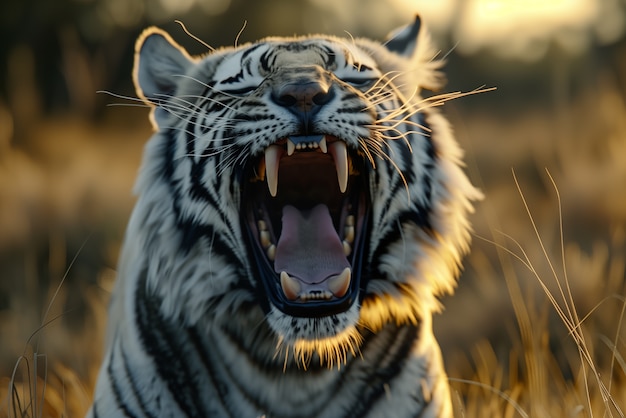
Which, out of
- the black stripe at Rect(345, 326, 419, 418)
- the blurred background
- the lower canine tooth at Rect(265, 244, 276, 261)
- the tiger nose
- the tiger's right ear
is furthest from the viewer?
the blurred background

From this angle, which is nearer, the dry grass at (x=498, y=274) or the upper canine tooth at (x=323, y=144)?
the upper canine tooth at (x=323, y=144)

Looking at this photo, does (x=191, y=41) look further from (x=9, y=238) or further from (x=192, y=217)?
(x=192, y=217)

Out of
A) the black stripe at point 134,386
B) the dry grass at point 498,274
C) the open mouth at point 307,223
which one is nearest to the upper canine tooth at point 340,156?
the open mouth at point 307,223

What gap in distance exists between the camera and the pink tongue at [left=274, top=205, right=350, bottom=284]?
2270 millimetres

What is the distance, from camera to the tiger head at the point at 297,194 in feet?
7.16

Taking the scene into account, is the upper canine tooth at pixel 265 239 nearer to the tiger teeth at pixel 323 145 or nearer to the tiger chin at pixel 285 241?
the tiger chin at pixel 285 241

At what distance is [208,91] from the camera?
8.18 ft

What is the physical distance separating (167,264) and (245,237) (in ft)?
0.71

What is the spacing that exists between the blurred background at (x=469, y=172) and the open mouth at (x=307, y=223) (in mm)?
384

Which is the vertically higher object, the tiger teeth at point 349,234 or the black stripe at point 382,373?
the tiger teeth at point 349,234

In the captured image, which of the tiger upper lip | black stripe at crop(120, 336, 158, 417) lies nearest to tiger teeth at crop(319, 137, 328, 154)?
the tiger upper lip

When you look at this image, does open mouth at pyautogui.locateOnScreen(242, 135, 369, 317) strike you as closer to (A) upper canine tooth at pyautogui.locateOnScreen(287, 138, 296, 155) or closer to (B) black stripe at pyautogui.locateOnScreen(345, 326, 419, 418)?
(A) upper canine tooth at pyautogui.locateOnScreen(287, 138, 296, 155)

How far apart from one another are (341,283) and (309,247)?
0.19m

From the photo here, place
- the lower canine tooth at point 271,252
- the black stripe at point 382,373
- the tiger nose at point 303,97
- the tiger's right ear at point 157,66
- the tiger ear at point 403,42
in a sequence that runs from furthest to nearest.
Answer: the tiger ear at point 403,42
the tiger's right ear at point 157,66
the lower canine tooth at point 271,252
the black stripe at point 382,373
the tiger nose at point 303,97
